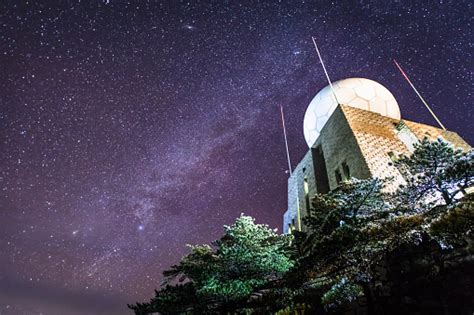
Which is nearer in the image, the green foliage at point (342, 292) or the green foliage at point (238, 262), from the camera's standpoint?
the green foliage at point (342, 292)

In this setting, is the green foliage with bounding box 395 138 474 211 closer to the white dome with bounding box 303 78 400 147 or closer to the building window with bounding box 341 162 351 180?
the building window with bounding box 341 162 351 180

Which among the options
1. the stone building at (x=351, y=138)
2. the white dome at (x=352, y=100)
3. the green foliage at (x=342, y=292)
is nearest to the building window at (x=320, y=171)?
the stone building at (x=351, y=138)

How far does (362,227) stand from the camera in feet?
22.4

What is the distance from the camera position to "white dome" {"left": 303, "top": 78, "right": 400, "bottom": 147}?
53.2 ft

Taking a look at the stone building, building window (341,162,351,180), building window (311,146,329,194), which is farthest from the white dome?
building window (341,162,351,180)

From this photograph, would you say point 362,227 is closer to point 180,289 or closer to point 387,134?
point 180,289

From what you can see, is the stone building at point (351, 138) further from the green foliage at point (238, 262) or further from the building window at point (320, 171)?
the green foliage at point (238, 262)

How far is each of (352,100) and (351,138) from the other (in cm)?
417

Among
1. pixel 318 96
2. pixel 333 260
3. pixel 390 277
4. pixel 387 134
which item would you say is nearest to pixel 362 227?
pixel 333 260

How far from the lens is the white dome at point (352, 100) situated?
16.2 m

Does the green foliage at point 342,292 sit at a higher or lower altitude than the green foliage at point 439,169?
lower

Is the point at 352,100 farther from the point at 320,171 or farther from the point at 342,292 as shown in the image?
the point at 342,292

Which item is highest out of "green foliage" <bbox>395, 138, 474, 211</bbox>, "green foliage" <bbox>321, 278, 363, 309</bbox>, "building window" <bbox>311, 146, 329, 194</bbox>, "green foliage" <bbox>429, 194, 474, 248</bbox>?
"building window" <bbox>311, 146, 329, 194</bbox>

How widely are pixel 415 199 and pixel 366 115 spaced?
7.23m
